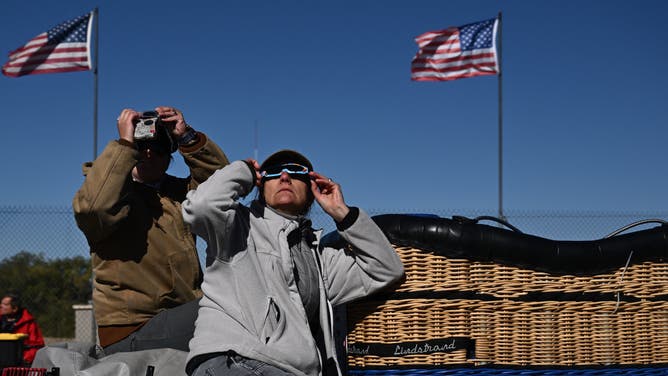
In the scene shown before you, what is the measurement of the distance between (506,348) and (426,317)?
12.2 inches

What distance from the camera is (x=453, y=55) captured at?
1186cm

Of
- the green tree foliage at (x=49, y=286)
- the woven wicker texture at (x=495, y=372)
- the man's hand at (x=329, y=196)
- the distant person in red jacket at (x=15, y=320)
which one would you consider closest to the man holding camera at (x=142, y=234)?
the man's hand at (x=329, y=196)

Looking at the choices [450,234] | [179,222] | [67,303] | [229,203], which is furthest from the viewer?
[67,303]

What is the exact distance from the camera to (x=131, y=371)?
244 cm

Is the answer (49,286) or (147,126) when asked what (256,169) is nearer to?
(147,126)

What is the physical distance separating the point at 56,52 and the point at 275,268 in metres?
10.1

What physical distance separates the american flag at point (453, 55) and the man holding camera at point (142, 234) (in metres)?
9.27

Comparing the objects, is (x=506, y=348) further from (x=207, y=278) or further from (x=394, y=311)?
(x=207, y=278)

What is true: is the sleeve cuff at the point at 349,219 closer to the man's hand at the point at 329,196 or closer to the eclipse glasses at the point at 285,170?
the man's hand at the point at 329,196

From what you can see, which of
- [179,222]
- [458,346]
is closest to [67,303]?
[179,222]

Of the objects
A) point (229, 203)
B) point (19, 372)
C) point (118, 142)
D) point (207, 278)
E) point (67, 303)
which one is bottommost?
point (67, 303)

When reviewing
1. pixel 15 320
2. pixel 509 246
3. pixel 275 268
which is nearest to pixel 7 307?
pixel 15 320

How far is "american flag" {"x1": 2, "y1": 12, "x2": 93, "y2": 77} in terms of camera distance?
11148 millimetres

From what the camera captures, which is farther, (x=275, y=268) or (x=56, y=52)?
(x=56, y=52)
